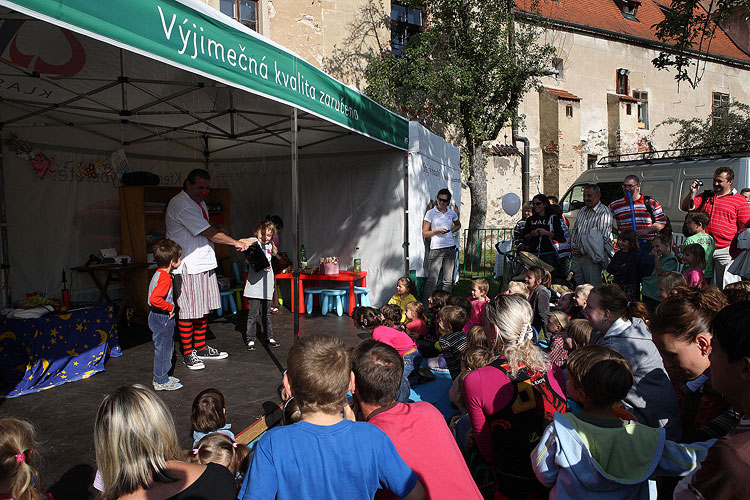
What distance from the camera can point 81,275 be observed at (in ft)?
23.6

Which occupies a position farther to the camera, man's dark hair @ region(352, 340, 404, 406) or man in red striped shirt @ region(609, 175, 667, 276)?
man in red striped shirt @ region(609, 175, 667, 276)

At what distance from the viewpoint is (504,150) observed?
2080 cm

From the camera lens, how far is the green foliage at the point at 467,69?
1403cm

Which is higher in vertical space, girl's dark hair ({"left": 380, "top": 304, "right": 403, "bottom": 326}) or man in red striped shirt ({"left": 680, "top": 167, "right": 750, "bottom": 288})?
man in red striped shirt ({"left": 680, "top": 167, "right": 750, "bottom": 288})

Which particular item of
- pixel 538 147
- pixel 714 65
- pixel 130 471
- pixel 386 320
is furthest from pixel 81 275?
pixel 714 65

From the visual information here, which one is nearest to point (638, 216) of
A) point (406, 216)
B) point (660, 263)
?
point (660, 263)

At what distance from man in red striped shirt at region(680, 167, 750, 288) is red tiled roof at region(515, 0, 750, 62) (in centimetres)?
1690

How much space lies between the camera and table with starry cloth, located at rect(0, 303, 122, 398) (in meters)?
4.60

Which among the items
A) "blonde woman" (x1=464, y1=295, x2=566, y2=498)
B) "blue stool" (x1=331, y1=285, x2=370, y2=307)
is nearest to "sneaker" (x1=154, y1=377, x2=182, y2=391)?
"blonde woman" (x1=464, y1=295, x2=566, y2=498)

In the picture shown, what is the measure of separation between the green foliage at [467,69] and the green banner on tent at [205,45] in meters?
9.29

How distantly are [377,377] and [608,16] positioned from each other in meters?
28.3

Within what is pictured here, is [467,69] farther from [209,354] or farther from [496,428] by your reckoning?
[496,428]

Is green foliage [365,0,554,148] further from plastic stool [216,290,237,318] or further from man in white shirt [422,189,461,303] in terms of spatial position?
plastic stool [216,290,237,318]

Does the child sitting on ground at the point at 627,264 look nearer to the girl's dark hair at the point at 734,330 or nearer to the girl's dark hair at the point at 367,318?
the girl's dark hair at the point at 367,318
